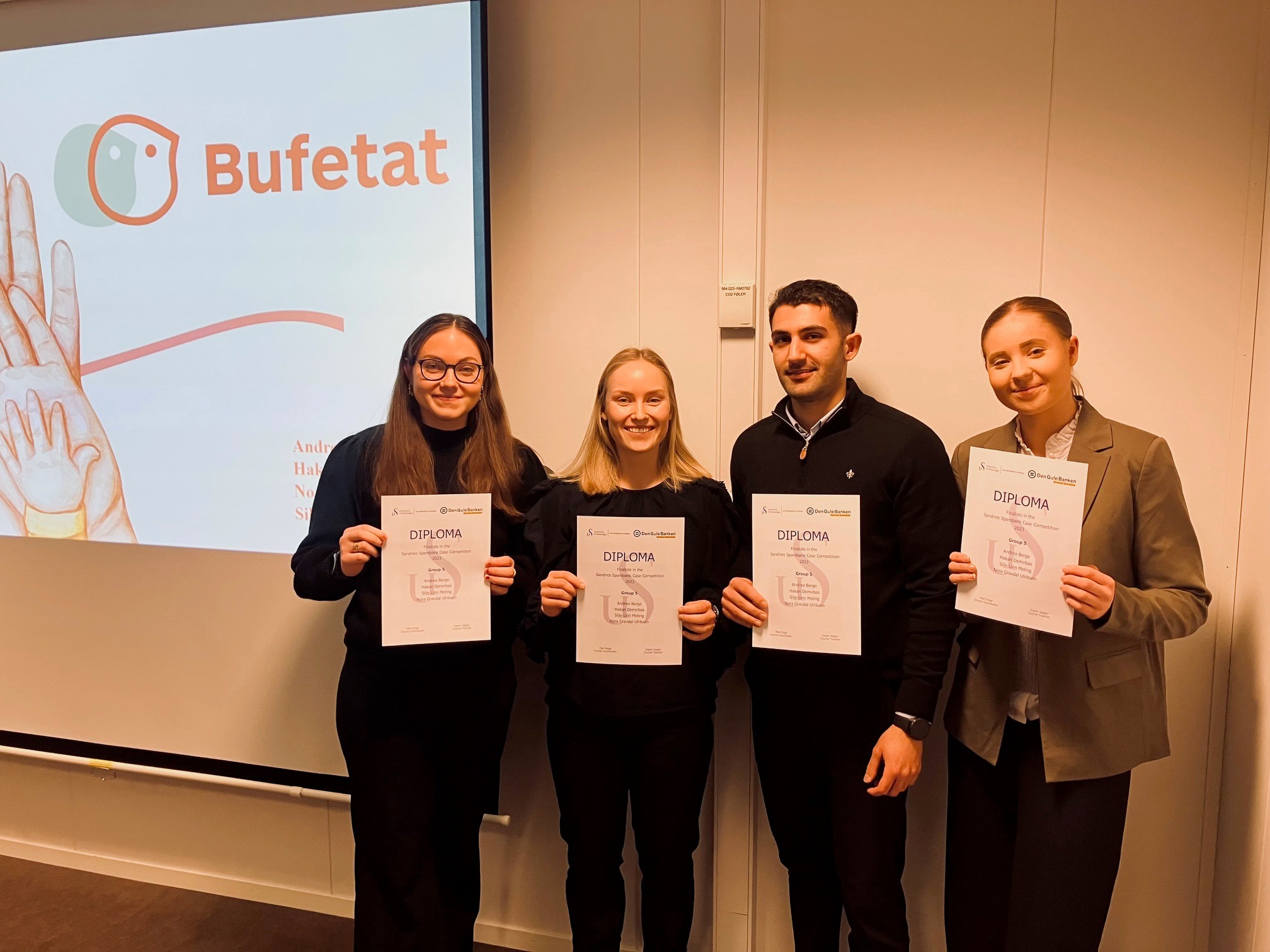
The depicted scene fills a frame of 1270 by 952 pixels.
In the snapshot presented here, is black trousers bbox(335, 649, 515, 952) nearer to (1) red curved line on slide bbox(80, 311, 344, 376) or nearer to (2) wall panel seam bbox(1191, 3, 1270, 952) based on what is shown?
(1) red curved line on slide bbox(80, 311, 344, 376)

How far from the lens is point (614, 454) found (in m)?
1.83

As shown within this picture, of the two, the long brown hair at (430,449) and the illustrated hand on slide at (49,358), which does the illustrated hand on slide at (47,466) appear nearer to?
the illustrated hand on slide at (49,358)

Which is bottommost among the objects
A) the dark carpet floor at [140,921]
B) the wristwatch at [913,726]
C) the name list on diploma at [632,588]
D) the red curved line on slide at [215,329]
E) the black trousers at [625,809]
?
the dark carpet floor at [140,921]

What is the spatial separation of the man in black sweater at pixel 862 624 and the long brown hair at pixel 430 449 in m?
0.59

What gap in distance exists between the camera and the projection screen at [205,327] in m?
2.24

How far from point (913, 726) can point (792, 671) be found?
10.9 inches

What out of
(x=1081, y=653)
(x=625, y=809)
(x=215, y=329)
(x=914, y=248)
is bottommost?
(x=625, y=809)

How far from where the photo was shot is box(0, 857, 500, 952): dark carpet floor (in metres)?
2.38

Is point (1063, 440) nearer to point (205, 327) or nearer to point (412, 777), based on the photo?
point (412, 777)

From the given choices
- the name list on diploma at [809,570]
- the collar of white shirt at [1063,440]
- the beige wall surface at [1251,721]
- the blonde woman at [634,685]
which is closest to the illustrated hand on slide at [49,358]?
the blonde woman at [634,685]

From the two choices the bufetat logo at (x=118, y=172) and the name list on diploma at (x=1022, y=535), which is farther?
the bufetat logo at (x=118, y=172)

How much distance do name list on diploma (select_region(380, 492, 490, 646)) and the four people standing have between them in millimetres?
55

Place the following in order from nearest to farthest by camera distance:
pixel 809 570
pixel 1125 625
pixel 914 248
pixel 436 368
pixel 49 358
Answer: pixel 1125 625 < pixel 809 570 < pixel 436 368 < pixel 914 248 < pixel 49 358

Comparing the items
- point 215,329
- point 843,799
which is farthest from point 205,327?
point 843,799
